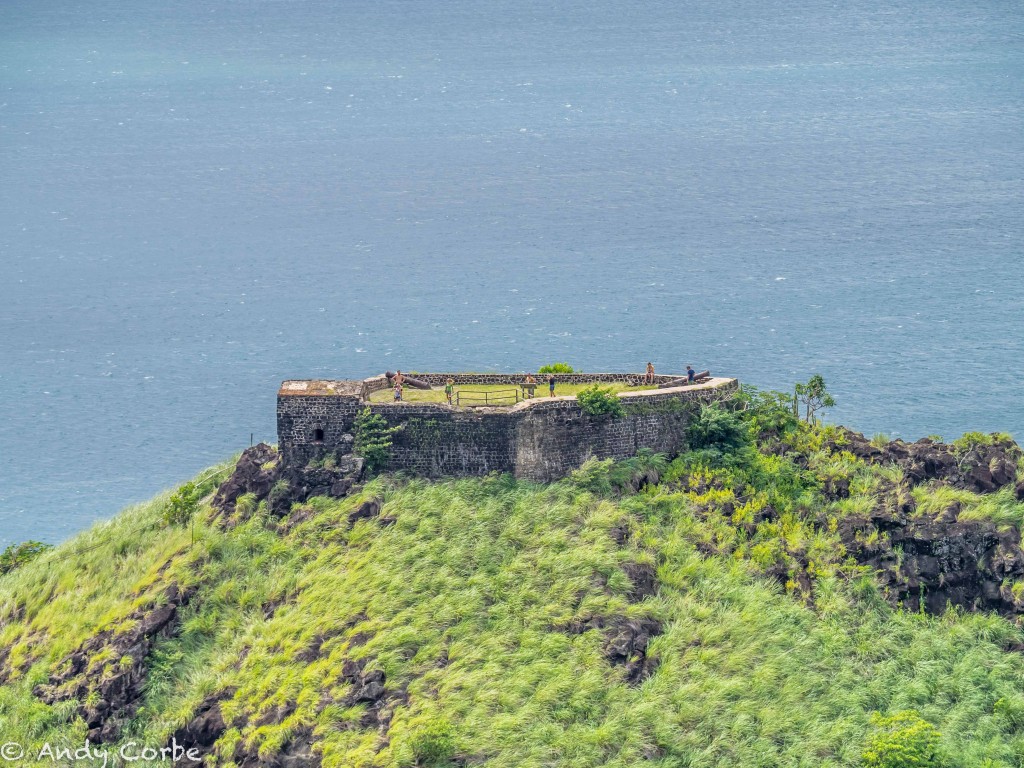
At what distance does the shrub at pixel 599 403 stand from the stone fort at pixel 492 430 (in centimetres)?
30

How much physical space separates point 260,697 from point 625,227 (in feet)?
398

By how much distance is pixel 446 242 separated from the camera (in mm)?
194875

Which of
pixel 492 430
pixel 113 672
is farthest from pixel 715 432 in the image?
pixel 113 672

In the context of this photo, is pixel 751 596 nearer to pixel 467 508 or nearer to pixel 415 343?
pixel 467 508

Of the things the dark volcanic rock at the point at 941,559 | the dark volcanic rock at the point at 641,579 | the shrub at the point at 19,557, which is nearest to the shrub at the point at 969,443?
the dark volcanic rock at the point at 941,559

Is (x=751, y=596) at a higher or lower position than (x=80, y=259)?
lower

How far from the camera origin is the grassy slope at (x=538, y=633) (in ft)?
250

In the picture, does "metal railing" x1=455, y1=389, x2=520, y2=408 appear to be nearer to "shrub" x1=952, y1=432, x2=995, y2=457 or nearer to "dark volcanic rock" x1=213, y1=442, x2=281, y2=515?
"dark volcanic rock" x1=213, y1=442, x2=281, y2=515

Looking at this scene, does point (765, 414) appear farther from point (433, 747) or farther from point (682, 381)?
point (433, 747)

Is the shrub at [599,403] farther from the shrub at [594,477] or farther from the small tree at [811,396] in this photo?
the small tree at [811,396]

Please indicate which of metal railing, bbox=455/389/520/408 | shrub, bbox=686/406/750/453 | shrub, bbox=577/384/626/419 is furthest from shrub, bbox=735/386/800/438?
metal railing, bbox=455/389/520/408

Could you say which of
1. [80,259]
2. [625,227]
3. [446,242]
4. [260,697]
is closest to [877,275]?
[625,227]

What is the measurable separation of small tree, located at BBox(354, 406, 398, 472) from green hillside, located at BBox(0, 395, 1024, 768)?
116cm
